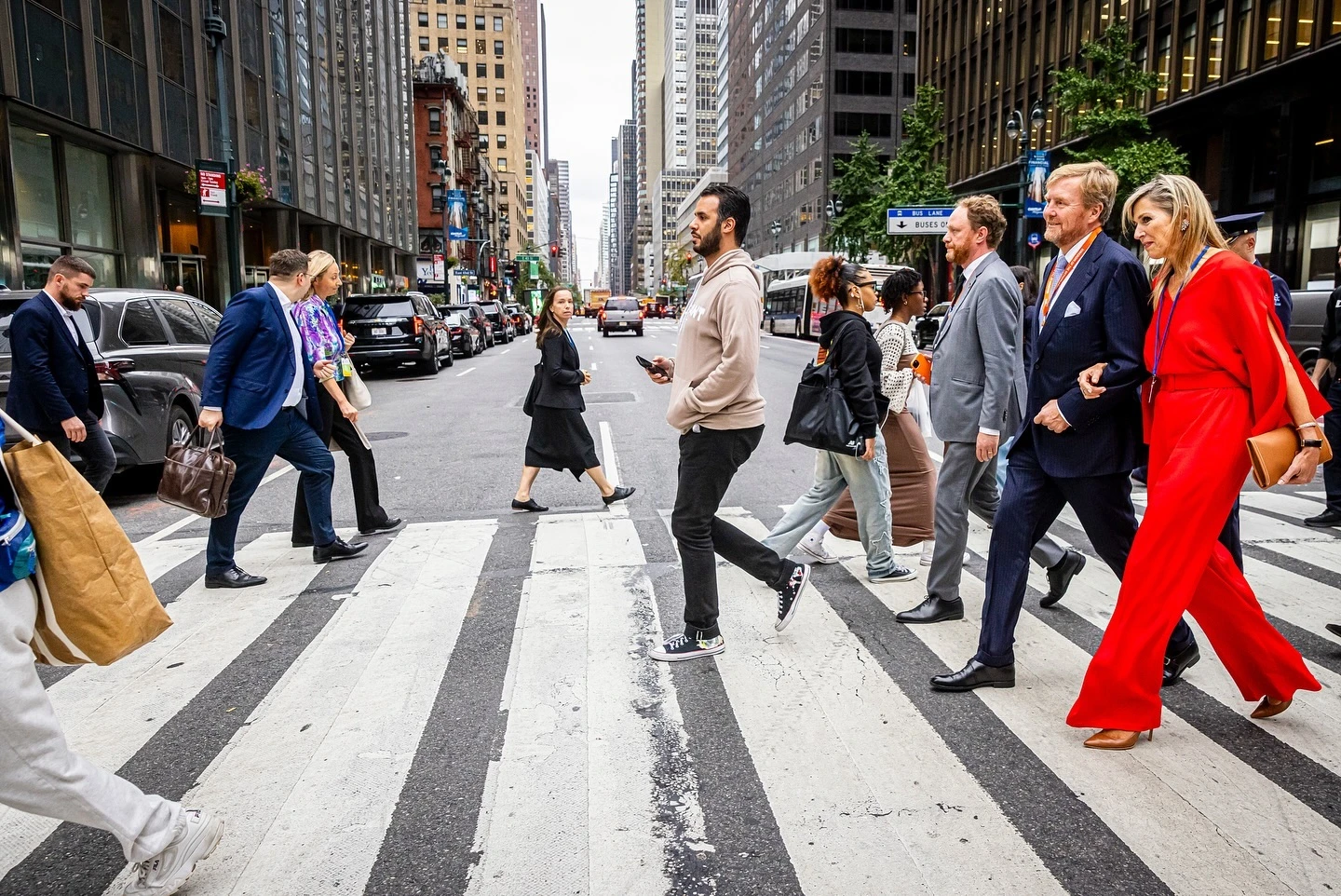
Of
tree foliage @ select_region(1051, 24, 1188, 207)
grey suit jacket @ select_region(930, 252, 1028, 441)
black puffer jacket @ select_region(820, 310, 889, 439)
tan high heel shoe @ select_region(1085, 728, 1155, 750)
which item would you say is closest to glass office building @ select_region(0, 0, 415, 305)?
black puffer jacket @ select_region(820, 310, 889, 439)

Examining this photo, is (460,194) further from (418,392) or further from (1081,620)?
(1081,620)

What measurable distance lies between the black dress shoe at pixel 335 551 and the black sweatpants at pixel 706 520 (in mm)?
2836

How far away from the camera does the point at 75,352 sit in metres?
6.35

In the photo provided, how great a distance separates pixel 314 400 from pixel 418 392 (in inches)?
504

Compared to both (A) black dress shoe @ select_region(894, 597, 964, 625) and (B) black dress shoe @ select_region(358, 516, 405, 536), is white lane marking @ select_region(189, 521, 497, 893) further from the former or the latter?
(A) black dress shoe @ select_region(894, 597, 964, 625)

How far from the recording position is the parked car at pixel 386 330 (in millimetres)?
22234

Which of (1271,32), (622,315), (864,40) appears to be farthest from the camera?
(864,40)

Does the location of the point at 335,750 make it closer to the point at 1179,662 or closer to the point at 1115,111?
the point at 1179,662

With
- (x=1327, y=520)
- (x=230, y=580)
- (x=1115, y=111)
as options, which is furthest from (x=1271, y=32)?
(x=230, y=580)

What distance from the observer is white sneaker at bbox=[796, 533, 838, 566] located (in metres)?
6.24

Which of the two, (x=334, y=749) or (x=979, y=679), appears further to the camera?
(x=979, y=679)

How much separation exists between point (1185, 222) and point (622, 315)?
47.0 meters

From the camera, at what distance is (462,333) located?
31219 mm

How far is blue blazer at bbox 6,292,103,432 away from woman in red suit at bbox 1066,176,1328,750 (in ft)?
19.8
